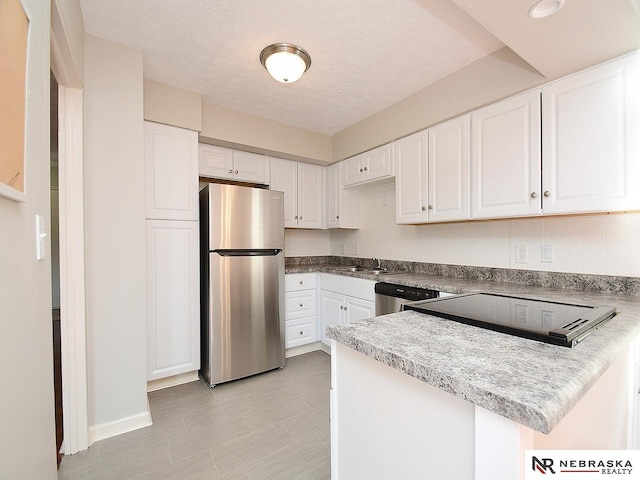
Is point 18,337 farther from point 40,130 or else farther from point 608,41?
point 608,41

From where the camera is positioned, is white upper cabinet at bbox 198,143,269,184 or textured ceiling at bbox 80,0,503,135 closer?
textured ceiling at bbox 80,0,503,135

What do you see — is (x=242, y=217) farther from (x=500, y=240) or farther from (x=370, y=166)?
(x=500, y=240)

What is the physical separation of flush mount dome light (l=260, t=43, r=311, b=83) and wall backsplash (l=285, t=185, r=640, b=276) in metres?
1.61

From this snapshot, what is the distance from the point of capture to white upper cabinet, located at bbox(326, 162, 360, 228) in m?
3.29

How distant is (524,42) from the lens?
1385 mm

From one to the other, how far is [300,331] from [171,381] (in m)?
1.21

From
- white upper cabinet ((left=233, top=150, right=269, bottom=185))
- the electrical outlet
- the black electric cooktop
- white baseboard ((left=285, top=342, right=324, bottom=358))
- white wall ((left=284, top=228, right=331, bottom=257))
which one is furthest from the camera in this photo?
white wall ((left=284, top=228, right=331, bottom=257))

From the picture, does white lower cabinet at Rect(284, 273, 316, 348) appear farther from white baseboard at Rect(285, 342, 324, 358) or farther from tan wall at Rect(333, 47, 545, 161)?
tan wall at Rect(333, 47, 545, 161)

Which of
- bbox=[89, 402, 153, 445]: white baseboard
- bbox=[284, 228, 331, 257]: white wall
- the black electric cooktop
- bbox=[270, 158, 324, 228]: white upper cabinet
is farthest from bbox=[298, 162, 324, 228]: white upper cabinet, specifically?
the black electric cooktop

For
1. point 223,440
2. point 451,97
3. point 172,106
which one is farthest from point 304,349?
point 451,97

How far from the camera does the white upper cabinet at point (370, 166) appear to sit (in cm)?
271

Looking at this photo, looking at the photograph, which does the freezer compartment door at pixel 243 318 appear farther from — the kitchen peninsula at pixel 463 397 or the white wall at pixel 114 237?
the kitchen peninsula at pixel 463 397

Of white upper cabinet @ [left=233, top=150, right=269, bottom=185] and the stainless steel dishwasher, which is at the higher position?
white upper cabinet @ [left=233, top=150, right=269, bottom=185]

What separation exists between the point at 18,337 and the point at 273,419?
5.27ft
